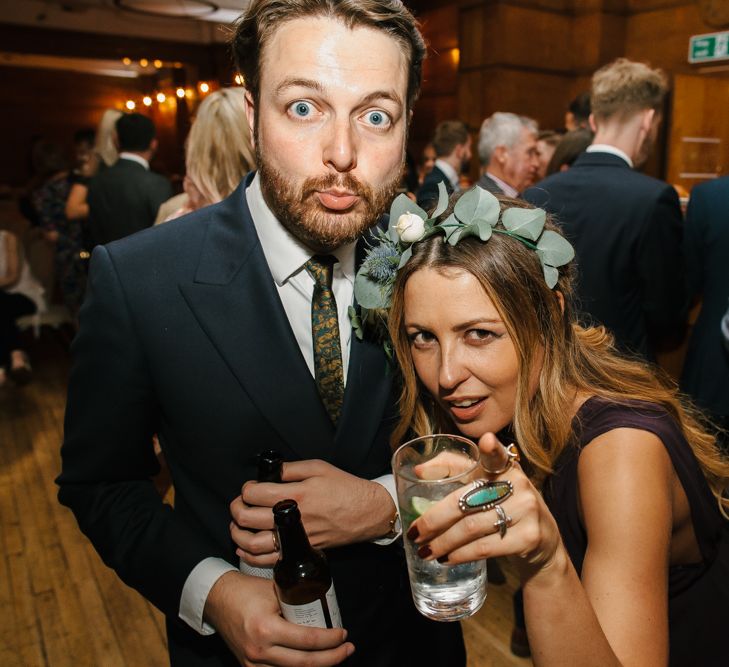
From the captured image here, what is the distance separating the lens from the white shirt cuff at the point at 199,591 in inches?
40.5

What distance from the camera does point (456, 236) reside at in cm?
119

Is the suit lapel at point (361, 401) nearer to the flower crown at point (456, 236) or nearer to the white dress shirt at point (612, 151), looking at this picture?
the flower crown at point (456, 236)

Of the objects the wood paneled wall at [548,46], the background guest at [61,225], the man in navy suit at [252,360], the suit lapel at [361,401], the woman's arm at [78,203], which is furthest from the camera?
the wood paneled wall at [548,46]

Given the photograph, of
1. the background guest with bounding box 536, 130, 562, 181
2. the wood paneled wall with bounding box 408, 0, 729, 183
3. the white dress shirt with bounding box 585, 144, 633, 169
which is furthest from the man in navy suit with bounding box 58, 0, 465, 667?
the wood paneled wall with bounding box 408, 0, 729, 183

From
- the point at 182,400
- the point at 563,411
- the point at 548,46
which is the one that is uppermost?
the point at 548,46

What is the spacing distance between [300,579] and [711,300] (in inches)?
86.6

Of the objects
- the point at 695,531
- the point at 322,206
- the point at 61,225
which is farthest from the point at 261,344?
the point at 61,225

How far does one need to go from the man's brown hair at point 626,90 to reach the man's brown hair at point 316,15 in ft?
6.52

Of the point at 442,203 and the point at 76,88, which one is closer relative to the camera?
the point at 442,203

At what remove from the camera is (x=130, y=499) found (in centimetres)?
110

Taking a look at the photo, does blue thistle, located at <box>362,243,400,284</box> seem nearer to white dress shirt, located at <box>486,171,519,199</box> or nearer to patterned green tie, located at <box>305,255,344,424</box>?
patterned green tie, located at <box>305,255,344,424</box>

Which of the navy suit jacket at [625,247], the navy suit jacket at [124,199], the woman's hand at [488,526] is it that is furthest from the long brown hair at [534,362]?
the navy suit jacket at [124,199]

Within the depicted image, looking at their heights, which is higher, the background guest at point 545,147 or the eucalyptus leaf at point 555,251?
the background guest at point 545,147

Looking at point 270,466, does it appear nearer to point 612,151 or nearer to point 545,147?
point 612,151
